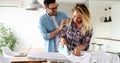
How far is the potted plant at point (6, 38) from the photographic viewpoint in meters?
6.63

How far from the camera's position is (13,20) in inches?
273

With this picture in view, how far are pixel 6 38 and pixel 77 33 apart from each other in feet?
17.6

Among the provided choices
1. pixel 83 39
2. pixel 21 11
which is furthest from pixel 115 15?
pixel 83 39

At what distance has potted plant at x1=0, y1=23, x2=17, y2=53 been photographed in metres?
6.63

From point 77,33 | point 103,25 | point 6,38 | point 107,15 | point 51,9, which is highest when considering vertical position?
point 107,15

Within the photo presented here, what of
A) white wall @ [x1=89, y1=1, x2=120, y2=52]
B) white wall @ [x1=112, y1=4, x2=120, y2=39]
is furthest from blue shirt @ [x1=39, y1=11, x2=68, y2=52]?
white wall @ [x1=112, y1=4, x2=120, y2=39]

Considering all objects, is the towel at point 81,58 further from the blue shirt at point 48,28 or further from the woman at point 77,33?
the blue shirt at point 48,28

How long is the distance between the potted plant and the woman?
17.3 ft

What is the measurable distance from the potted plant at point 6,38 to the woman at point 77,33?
5.27m

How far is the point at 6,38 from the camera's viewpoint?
663cm

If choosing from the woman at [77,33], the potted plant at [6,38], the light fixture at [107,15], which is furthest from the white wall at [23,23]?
the woman at [77,33]

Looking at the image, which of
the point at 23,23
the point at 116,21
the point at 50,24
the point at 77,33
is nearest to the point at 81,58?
the point at 77,33

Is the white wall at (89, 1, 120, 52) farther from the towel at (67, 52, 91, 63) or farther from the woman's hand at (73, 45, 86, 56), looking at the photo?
the towel at (67, 52, 91, 63)

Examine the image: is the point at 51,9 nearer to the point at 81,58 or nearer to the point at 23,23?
the point at 81,58
